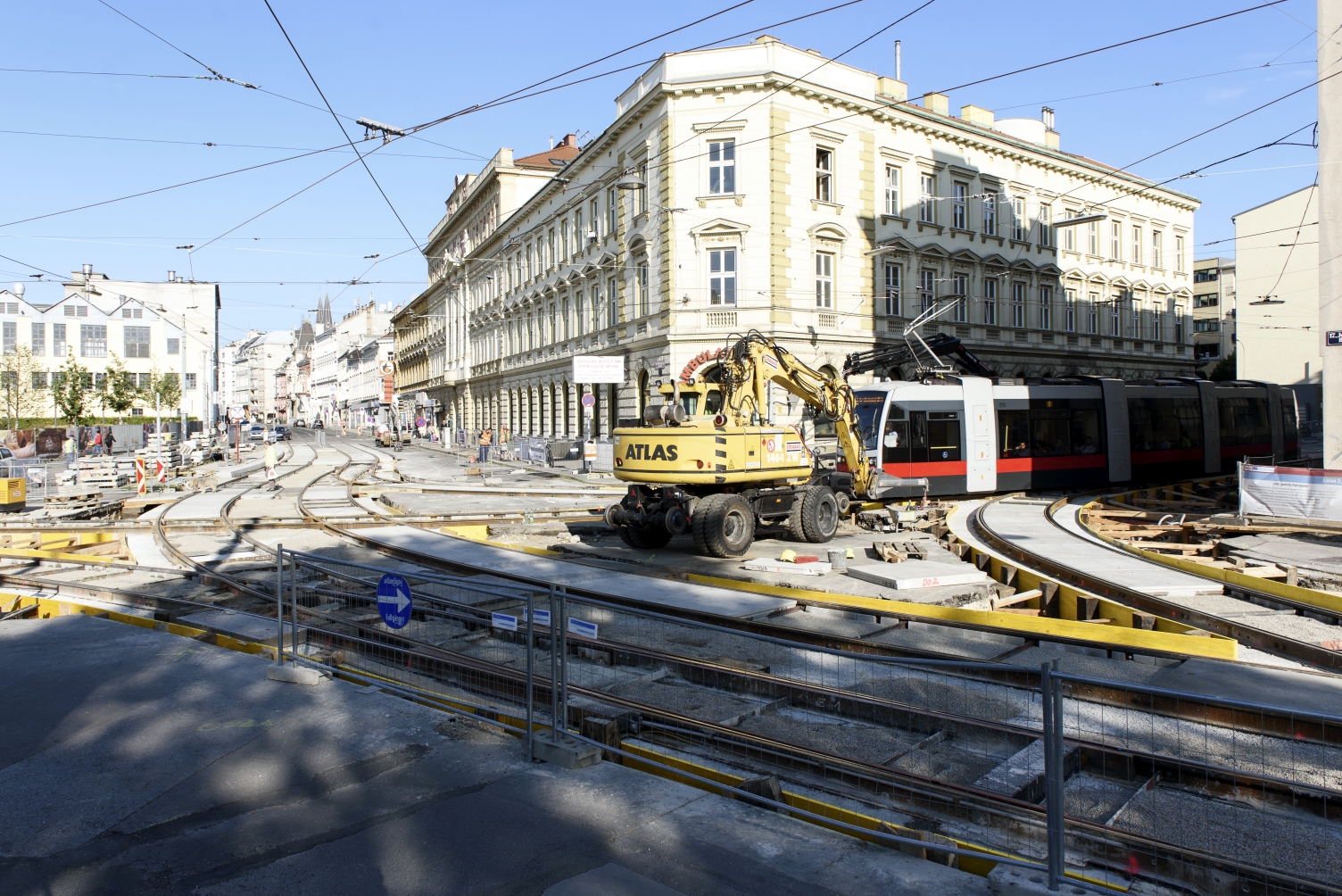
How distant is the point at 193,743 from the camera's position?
527 cm

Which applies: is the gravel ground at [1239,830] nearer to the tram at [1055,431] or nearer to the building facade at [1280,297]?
the tram at [1055,431]

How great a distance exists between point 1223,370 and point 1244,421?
38.8 m

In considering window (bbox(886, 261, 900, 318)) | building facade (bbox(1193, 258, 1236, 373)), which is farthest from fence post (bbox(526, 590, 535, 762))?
building facade (bbox(1193, 258, 1236, 373))

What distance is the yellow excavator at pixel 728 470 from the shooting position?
1298 cm

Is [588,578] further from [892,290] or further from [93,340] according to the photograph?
[93,340]

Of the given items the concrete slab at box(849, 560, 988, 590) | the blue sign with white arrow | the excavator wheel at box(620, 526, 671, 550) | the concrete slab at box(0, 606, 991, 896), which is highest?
the blue sign with white arrow

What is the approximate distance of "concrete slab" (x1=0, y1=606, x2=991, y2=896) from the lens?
12.1 ft

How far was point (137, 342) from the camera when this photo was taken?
7175cm

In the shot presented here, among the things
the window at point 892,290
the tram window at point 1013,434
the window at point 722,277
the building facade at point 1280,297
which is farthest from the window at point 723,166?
the building facade at point 1280,297

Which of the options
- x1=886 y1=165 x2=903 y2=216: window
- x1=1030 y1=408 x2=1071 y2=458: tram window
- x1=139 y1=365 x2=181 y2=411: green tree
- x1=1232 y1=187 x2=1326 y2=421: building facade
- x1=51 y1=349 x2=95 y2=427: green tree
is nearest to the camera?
x1=1030 y1=408 x2=1071 y2=458: tram window

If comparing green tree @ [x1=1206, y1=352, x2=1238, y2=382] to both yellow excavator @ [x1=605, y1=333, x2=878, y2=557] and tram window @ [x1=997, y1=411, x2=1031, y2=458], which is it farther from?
yellow excavator @ [x1=605, y1=333, x2=878, y2=557]

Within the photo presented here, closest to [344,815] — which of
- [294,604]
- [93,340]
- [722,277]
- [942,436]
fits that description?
[294,604]

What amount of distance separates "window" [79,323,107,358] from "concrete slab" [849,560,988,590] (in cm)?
7728

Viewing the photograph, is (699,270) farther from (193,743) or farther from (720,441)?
(193,743)
